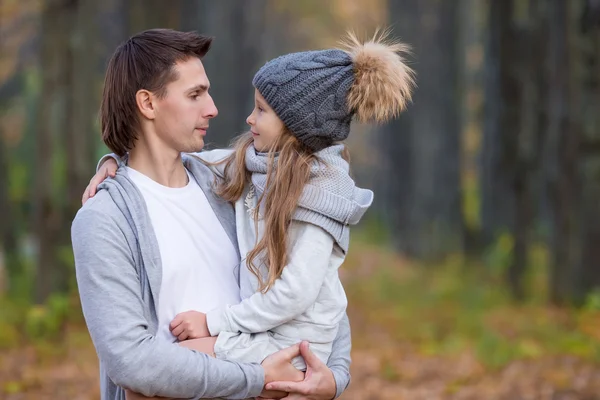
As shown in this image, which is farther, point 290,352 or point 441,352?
point 441,352

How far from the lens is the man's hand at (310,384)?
3.37m

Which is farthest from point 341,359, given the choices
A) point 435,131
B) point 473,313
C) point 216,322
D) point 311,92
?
point 435,131

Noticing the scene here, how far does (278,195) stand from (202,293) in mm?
439

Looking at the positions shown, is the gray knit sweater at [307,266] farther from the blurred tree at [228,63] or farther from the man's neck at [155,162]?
the blurred tree at [228,63]

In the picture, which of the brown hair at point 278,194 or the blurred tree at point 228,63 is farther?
the blurred tree at point 228,63

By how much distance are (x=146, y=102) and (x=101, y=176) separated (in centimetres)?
32

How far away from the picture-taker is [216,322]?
339 cm

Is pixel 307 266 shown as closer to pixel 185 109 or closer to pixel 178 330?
pixel 178 330

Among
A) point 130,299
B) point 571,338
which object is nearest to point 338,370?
point 130,299

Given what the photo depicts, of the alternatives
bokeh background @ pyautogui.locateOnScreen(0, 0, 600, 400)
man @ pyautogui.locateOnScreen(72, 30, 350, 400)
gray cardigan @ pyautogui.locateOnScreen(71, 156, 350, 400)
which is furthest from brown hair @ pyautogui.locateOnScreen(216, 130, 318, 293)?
bokeh background @ pyautogui.locateOnScreen(0, 0, 600, 400)

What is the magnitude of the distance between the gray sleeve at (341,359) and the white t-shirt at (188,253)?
1.41 feet

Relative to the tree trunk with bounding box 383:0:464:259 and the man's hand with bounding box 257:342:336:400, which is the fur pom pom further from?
the tree trunk with bounding box 383:0:464:259

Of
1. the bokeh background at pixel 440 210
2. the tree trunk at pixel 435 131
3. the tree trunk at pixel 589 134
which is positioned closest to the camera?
the bokeh background at pixel 440 210

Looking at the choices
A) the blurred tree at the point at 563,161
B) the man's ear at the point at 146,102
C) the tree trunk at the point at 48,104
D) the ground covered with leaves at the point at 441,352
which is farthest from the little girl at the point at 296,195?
the blurred tree at the point at 563,161
